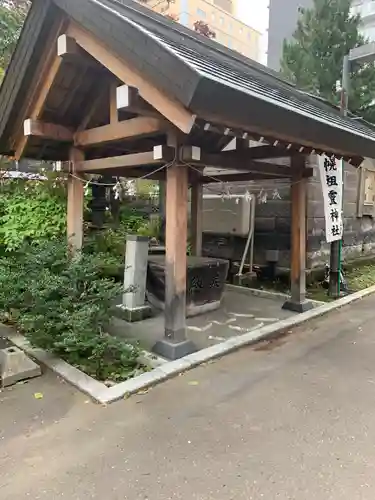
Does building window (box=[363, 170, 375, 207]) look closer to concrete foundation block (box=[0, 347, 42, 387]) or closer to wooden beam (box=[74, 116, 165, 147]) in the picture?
wooden beam (box=[74, 116, 165, 147])

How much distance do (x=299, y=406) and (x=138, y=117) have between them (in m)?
3.54

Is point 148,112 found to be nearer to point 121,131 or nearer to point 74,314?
point 121,131

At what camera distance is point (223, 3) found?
168ft

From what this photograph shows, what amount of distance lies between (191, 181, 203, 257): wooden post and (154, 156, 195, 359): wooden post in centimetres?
372

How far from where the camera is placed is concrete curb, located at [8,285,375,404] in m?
3.82

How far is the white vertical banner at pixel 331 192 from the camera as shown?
7.30 meters

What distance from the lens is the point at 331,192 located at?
293 inches

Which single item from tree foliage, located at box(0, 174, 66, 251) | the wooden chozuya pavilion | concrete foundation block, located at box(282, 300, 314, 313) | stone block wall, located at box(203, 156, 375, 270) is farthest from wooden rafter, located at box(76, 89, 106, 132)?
concrete foundation block, located at box(282, 300, 314, 313)

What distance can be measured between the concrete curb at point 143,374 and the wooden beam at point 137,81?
96.9 inches

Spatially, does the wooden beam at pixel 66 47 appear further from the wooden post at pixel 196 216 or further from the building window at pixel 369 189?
the building window at pixel 369 189

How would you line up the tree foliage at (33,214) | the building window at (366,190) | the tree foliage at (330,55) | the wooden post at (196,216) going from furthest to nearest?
the tree foliage at (330,55) → the building window at (366,190) → the wooden post at (196,216) → the tree foliage at (33,214)

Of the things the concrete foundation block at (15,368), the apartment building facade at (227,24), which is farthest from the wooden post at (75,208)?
the apartment building facade at (227,24)

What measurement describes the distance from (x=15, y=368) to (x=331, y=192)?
6.00m

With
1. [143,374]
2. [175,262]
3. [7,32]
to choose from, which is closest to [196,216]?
[175,262]
